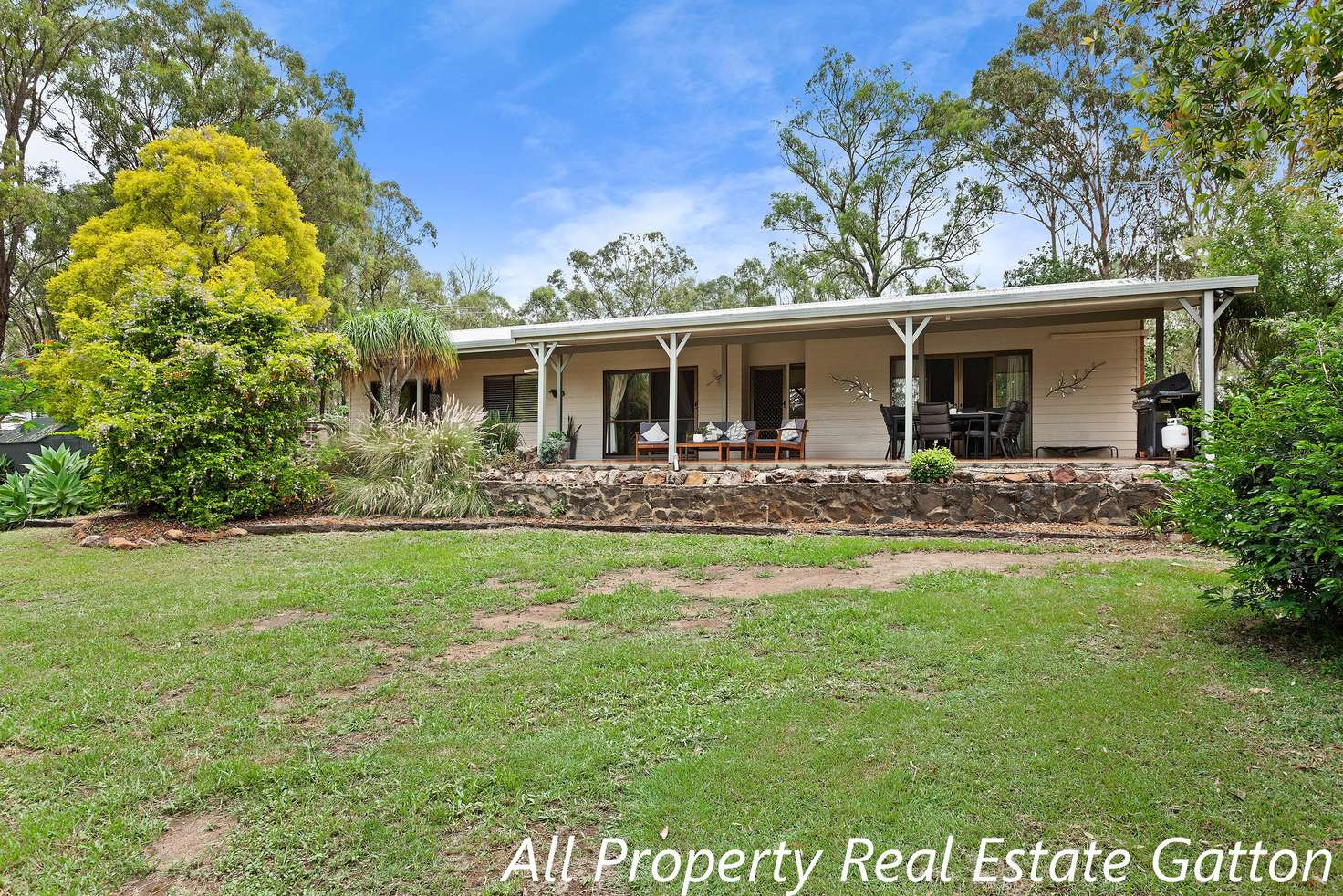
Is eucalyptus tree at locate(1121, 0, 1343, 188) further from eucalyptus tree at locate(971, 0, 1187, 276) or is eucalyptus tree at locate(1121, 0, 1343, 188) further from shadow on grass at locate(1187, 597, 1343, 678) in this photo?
Result: eucalyptus tree at locate(971, 0, 1187, 276)

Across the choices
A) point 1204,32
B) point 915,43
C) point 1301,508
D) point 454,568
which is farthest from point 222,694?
point 915,43

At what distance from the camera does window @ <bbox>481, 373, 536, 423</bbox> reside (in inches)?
638

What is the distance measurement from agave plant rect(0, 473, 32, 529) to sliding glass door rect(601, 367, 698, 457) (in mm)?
9028

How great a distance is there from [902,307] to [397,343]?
27.4ft

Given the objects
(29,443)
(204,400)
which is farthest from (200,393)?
(29,443)

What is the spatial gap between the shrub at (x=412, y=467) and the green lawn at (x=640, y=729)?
173 inches

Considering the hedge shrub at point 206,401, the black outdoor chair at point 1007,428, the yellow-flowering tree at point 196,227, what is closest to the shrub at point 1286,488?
the black outdoor chair at point 1007,428

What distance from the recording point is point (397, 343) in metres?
12.9

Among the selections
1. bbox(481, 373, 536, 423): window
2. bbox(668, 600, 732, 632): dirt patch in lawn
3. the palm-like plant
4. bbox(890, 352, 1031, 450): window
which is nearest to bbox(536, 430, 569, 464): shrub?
the palm-like plant

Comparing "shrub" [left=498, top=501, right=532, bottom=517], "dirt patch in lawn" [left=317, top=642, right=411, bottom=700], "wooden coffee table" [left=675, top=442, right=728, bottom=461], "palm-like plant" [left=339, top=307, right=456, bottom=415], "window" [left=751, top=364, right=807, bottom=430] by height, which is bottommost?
"dirt patch in lawn" [left=317, top=642, right=411, bottom=700]

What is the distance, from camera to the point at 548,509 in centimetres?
970

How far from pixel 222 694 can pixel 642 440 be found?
950 centimetres

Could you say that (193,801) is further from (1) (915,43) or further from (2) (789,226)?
(1) (915,43)

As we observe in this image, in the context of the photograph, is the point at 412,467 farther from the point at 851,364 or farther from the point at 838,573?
the point at 851,364
